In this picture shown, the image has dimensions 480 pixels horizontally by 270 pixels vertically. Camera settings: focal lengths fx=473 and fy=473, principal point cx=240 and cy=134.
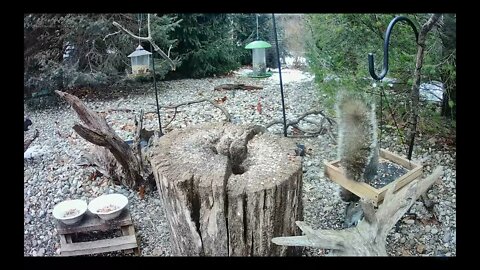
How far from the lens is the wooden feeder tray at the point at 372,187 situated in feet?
5.28

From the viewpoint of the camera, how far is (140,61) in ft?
5.45

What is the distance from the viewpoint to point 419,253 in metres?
1.64

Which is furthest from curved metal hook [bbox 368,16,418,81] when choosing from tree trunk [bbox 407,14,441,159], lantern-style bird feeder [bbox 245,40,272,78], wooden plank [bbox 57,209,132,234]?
wooden plank [bbox 57,209,132,234]

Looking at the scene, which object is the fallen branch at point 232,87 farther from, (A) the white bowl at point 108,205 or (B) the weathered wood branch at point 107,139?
(A) the white bowl at point 108,205

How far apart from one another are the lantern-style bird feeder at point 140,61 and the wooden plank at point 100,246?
0.58 metres

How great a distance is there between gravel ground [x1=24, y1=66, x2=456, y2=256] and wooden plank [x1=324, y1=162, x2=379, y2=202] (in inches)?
1.0

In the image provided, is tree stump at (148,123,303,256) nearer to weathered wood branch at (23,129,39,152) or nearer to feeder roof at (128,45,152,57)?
feeder roof at (128,45,152,57)

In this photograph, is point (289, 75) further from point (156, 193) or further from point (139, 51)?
point (156, 193)

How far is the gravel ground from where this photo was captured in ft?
5.41

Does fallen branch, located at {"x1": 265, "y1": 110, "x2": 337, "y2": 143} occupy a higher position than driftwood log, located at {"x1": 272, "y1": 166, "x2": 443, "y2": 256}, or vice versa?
fallen branch, located at {"x1": 265, "y1": 110, "x2": 337, "y2": 143}

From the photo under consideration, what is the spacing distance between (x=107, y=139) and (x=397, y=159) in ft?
3.40
